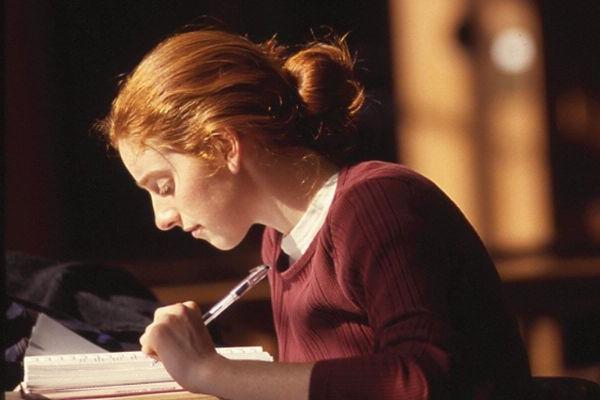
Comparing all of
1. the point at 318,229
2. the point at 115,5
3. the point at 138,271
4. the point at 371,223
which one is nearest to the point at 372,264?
the point at 371,223

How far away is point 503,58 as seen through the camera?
9.96 ft

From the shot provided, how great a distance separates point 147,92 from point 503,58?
2046 mm

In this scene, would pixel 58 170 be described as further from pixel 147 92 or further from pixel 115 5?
pixel 147 92

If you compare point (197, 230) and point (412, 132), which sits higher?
point (197, 230)

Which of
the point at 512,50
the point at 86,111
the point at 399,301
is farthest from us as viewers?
the point at 512,50

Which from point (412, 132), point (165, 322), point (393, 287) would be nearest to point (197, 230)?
point (165, 322)

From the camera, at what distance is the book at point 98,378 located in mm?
1049

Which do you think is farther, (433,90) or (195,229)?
(433,90)

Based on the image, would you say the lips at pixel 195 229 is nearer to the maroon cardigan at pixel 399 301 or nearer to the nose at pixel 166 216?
the nose at pixel 166 216

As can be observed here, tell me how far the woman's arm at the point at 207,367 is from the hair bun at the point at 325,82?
0.34 m

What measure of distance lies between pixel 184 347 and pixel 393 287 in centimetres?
23

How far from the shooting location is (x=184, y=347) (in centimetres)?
100

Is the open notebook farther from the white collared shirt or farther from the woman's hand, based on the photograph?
the white collared shirt

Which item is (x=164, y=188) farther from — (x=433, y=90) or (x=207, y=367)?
(x=433, y=90)
